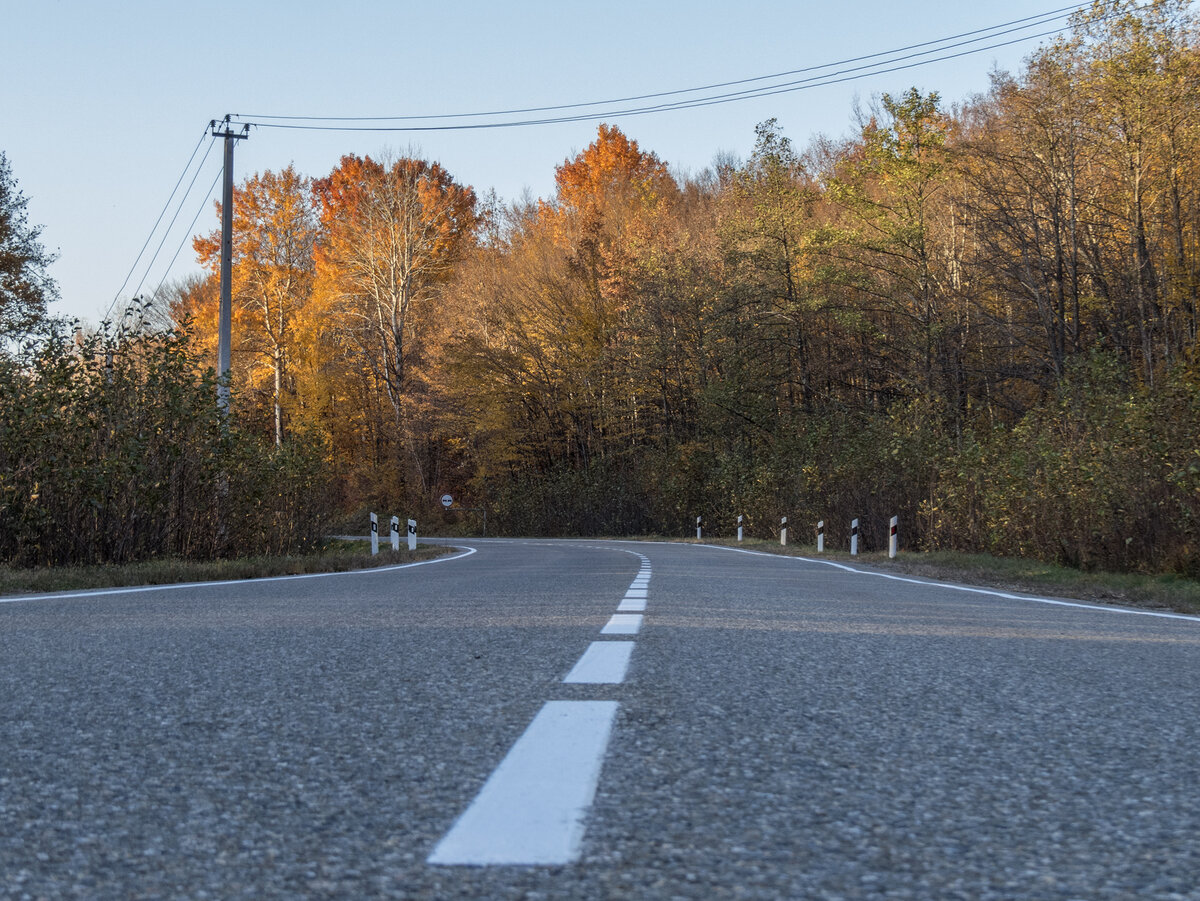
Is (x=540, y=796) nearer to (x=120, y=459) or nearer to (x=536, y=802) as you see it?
(x=536, y=802)

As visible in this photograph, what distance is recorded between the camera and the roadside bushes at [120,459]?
46.6 ft

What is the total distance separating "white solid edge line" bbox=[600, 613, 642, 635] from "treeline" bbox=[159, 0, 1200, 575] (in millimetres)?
9610

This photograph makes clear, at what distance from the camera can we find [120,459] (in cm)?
1496

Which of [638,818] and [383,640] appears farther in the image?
[383,640]

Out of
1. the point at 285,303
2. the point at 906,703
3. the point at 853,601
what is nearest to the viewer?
the point at 906,703

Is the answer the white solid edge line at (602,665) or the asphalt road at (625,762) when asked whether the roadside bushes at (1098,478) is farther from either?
the white solid edge line at (602,665)

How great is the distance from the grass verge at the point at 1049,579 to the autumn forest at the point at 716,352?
31.2 inches

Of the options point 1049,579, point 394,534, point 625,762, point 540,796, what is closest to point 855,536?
point 394,534

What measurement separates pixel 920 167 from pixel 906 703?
28.7 m

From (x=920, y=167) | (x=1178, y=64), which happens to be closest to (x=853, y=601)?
(x=1178, y=64)

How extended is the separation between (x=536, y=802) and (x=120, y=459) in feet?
45.3

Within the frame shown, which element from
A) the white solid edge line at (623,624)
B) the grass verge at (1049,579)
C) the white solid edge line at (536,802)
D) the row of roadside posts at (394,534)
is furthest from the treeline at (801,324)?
the white solid edge line at (536,802)

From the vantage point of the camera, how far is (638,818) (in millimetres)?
2467

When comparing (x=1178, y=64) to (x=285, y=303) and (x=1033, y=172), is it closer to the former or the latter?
(x=1033, y=172)
